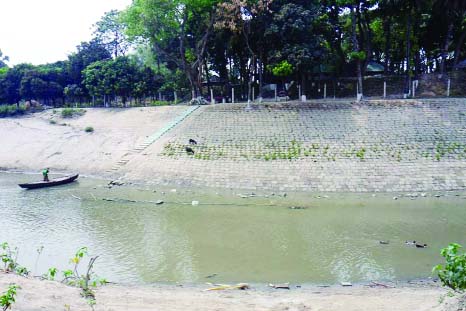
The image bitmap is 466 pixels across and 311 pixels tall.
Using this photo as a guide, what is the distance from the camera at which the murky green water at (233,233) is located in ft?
41.4

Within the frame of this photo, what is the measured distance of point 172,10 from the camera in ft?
115

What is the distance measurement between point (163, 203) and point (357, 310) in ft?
45.4

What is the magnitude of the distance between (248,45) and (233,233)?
842 inches

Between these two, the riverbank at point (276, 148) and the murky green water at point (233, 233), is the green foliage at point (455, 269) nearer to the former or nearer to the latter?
the murky green water at point (233, 233)

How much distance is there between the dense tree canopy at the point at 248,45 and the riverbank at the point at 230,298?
937 inches

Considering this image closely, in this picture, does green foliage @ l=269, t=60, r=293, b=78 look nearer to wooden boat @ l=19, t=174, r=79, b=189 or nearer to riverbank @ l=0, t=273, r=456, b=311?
wooden boat @ l=19, t=174, r=79, b=189

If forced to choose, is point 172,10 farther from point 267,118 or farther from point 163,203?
point 163,203

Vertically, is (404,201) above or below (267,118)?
below

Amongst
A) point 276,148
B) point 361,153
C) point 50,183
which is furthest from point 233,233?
point 50,183

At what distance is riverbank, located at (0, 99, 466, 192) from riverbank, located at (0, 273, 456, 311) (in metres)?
12.4

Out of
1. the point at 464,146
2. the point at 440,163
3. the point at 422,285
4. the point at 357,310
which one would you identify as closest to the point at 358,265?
the point at 422,285

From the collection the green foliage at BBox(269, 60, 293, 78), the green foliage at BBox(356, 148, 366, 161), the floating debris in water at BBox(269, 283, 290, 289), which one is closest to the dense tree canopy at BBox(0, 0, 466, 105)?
the green foliage at BBox(269, 60, 293, 78)

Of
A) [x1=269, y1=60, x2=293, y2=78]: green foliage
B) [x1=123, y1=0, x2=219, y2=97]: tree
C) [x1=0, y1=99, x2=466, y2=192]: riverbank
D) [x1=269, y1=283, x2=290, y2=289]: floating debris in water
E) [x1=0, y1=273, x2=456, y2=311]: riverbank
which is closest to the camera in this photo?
[x1=0, y1=273, x2=456, y2=311]: riverbank

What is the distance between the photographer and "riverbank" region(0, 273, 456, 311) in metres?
8.25
